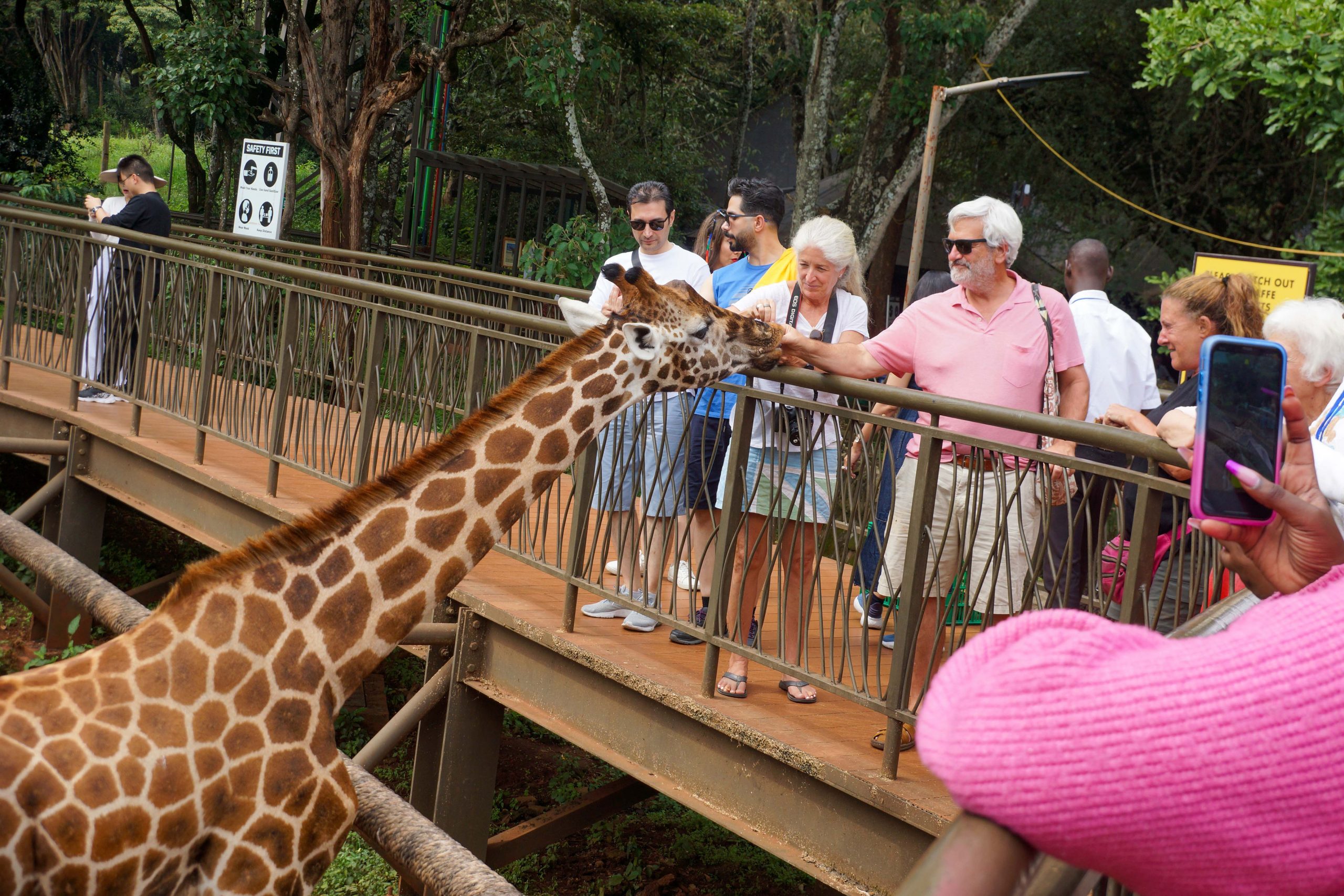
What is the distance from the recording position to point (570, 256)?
1238 cm

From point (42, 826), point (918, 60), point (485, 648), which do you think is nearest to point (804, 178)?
point (918, 60)

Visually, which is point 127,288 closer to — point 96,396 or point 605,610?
point 96,396

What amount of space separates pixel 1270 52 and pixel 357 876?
9.65 metres

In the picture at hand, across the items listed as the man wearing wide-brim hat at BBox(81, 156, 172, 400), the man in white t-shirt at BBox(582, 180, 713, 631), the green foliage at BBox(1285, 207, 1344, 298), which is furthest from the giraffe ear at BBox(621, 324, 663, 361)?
the green foliage at BBox(1285, 207, 1344, 298)

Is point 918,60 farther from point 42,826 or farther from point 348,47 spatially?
point 42,826

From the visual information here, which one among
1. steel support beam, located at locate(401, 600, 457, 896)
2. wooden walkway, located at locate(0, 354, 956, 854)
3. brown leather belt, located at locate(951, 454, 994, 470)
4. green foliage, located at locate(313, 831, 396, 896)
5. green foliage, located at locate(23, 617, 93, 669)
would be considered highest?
brown leather belt, located at locate(951, 454, 994, 470)

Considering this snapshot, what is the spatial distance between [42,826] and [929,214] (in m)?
23.8

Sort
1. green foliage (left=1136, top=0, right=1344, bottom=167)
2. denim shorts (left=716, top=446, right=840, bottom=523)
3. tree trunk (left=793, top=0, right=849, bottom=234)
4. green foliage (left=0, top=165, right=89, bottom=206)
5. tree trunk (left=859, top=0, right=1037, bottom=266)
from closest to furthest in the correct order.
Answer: denim shorts (left=716, top=446, right=840, bottom=523) → green foliage (left=1136, top=0, right=1344, bottom=167) → tree trunk (left=793, top=0, right=849, bottom=234) → green foliage (left=0, top=165, right=89, bottom=206) → tree trunk (left=859, top=0, right=1037, bottom=266)

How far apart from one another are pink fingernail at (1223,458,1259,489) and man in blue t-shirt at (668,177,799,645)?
3644 mm

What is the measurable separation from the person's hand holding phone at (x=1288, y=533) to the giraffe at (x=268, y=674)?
2.41 meters

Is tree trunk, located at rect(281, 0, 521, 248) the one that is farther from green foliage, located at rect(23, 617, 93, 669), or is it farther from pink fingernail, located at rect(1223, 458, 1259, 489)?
pink fingernail, located at rect(1223, 458, 1259, 489)

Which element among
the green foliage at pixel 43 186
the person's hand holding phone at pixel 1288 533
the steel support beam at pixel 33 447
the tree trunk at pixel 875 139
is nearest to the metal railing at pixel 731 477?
the steel support beam at pixel 33 447

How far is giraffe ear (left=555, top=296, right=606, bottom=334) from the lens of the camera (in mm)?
3982

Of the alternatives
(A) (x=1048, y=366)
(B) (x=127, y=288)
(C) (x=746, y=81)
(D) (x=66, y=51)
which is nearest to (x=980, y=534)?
(A) (x=1048, y=366)
